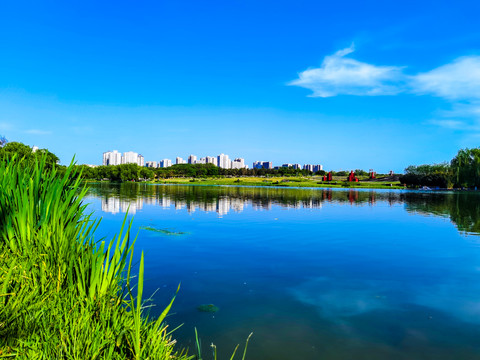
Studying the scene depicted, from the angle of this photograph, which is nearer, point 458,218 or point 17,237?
point 17,237

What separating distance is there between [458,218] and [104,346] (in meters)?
29.0

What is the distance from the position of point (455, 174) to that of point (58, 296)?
108374 millimetres

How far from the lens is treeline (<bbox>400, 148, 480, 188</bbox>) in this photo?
278 ft

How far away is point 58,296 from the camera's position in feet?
12.2

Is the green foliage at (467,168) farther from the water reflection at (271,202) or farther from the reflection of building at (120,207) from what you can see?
the reflection of building at (120,207)

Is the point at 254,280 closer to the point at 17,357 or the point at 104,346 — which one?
the point at 104,346

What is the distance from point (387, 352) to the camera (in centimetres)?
531

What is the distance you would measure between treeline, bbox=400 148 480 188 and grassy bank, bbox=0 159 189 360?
4038 inches

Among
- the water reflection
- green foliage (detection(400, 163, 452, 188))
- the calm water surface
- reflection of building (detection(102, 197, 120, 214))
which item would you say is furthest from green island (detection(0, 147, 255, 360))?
green foliage (detection(400, 163, 452, 188))

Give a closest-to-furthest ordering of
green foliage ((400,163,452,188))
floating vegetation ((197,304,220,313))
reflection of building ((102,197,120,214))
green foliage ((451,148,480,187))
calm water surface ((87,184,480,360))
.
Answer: calm water surface ((87,184,480,360)) → floating vegetation ((197,304,220,313)) → reflection of building ((102,197,120,214)) → green foliage ((451,148,480,187)) → green foliage ((400,163,452,188))

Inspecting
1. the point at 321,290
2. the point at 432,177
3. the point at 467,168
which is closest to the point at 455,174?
the point at 467,168

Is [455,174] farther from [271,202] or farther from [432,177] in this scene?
[271,202]

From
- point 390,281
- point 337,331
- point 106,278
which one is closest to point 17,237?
point 106,278

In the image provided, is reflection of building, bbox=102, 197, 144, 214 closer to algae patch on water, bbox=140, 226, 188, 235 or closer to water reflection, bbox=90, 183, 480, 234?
water reflection, bbox=90, 183, 480, 234
